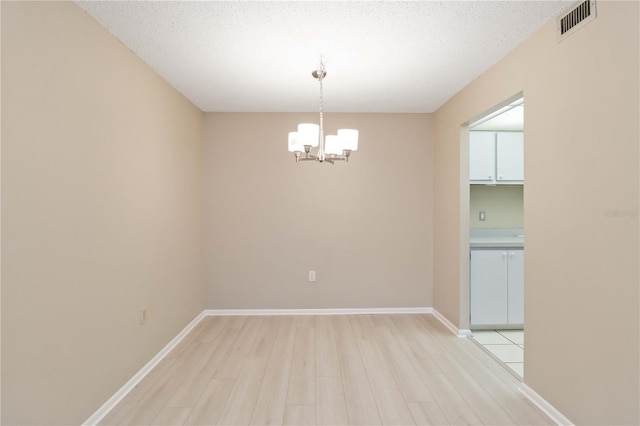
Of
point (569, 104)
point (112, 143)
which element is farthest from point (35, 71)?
point (569, 104)

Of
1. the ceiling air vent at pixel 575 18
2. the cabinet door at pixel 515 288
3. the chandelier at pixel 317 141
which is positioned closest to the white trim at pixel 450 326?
the cabinet door at pixel 515 288

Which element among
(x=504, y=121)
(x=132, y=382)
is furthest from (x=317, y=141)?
(x=504, y=121)

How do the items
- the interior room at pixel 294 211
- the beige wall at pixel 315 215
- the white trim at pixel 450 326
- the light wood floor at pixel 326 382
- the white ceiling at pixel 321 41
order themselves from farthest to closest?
the beige wall at pixel 315 215, the white trim at pixel 450 326, the light wood floor at pixel 326 382, the white ceiling at pixel 321 41, the interior room at pixel 294 211

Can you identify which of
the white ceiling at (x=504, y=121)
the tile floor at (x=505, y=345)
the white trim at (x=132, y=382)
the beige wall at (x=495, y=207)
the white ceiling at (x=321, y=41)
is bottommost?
the tile floor at (x=505, y=345)

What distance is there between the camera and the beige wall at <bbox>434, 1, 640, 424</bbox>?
1572 millimetres

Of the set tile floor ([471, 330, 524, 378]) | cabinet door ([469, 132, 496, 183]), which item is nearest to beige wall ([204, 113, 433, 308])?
cabinet door ([469, 132, 496, 183])

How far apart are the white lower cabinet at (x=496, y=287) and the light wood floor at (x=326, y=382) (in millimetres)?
443

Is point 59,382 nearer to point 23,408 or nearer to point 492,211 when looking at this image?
point 23,408

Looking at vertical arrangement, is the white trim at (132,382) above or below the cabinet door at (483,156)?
below

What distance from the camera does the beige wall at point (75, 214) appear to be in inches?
59.2

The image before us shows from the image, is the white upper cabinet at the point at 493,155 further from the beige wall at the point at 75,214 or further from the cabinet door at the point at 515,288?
the beige wall at the point at 75,214

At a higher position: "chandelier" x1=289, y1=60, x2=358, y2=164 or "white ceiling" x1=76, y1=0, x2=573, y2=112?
"white ceiling" x1=76, y1=0, x2=573, y2=112

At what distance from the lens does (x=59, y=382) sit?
1.76 m

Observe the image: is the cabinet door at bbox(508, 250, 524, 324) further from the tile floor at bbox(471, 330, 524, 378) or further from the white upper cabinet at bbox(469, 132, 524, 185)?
the white upper cabinet at bbox(469, 132, 524, 185)
